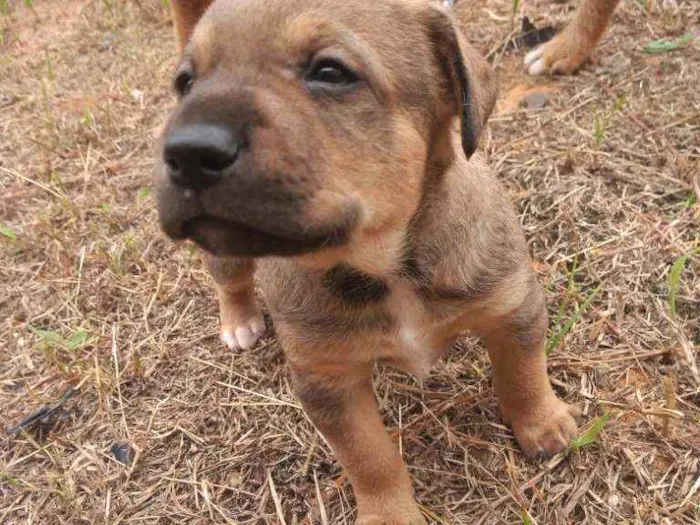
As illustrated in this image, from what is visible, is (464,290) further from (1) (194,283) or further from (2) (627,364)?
(1) (194,283)

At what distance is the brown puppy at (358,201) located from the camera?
1802mm

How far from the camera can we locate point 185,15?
376cm

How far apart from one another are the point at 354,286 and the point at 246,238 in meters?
0.66

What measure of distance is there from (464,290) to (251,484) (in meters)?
1.31

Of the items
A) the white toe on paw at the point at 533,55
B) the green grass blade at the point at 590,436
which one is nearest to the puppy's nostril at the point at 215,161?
the green grass blade at the point at 590,436

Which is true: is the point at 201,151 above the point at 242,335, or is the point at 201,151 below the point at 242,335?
Answer: above

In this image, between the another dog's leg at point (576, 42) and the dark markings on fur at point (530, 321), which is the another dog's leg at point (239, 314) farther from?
the another dog's leg at point (576, 42)

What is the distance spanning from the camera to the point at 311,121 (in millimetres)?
1921

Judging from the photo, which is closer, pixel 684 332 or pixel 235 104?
pixel 235 104

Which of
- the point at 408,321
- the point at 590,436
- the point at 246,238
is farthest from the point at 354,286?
the point at 590,436

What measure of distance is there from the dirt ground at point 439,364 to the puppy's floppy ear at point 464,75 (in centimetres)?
117

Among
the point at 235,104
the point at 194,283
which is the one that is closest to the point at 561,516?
the point at 235,104

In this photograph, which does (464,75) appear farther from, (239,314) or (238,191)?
(239,314)

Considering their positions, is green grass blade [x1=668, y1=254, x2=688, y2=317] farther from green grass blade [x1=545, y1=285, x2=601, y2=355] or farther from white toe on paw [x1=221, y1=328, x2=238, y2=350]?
white toe on paw [x1=221, y1=328, x2=238, y2=350]
